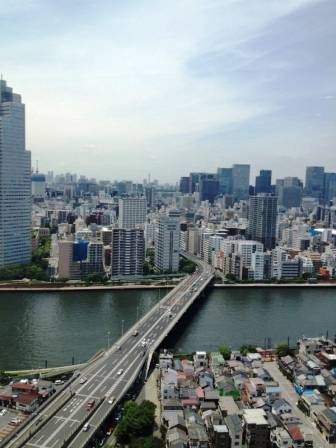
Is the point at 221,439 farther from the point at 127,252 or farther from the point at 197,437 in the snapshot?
the point at 127,252

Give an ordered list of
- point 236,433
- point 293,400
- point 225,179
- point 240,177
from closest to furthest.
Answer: point 236,433 → point 293,400 → point 240,177 → point 225,179

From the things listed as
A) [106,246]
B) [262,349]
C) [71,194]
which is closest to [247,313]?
[262,349]

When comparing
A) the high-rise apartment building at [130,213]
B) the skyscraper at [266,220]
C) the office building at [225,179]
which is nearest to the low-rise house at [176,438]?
the skyscraper at [266,220]

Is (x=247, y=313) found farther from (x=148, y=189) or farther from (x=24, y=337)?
(x=148, y=189)

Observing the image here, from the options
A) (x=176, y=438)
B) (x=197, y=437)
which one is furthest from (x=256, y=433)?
(x=176, y=438)

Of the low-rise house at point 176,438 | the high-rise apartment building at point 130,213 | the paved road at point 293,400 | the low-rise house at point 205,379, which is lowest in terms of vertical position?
the paved road at point 293,400

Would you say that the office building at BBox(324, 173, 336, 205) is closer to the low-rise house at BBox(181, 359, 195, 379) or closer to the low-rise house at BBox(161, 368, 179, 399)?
the low-rise house at BBox(181, 359, 195, 379)

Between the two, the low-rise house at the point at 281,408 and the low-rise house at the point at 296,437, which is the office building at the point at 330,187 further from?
the low-rise house at the point at 296,437

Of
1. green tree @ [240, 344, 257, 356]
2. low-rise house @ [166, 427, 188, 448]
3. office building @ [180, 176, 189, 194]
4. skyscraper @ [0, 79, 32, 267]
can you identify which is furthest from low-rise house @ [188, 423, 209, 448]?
office building @ [180, 176, 189, 194]
